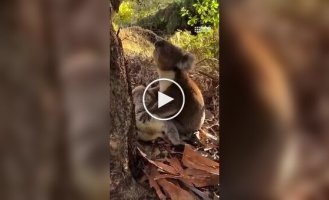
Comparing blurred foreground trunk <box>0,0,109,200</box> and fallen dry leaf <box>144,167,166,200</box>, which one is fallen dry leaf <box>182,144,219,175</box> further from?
blurred foreground trunk <box>0,0,109,200</box>

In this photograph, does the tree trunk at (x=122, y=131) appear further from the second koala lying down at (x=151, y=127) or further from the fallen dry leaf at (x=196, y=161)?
the fallen dry leaf at (x=196, y=161)

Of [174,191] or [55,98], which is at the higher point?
[55,98]

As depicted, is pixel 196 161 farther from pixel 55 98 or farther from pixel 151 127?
pixel 55 98

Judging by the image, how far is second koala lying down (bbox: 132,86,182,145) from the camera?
126 centimetres

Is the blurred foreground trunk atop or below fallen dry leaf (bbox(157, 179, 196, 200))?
atop

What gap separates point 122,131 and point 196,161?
20 centimetres

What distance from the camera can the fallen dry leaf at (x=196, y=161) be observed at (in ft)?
4.13

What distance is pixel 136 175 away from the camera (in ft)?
4.17

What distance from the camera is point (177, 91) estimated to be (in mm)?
1266

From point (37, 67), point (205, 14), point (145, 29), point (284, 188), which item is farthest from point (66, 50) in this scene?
point (284, 188)

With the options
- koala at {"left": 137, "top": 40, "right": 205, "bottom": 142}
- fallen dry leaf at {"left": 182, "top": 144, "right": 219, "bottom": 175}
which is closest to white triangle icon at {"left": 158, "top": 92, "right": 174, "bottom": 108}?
koala at {"left": 137, "top": 40, "right": 205, "bottom": 142}

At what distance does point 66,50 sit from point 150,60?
206 millimetres

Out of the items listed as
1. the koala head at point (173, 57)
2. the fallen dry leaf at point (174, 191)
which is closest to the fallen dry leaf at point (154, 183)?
the fallen dry leaf at point (174, 191)

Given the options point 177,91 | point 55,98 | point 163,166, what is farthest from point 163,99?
point 55,98
